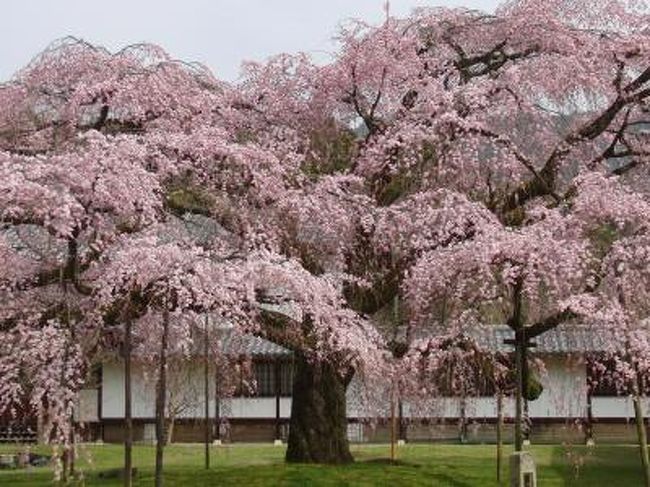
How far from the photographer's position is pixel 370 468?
17234 mm

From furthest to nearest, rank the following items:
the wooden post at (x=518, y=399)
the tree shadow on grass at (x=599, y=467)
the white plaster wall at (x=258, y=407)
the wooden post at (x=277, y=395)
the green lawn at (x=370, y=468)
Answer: the white plaster wall at (x=258, y=407) → the wooden post at (x=277, y=395) → the tree shadow on grass at (x=599, y=467) → the green lawn at (x=370, y=468) → the wooden post at (x=518, y=399)

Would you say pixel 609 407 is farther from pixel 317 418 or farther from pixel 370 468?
pixel 317 418

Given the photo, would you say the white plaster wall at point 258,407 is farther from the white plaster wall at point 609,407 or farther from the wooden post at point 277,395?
the white plaster wall at point 609,407

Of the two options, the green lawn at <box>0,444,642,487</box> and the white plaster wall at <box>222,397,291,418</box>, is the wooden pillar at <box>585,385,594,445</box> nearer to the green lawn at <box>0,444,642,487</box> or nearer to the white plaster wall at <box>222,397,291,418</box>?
the green lawn at <box>0,444,642,487</box>

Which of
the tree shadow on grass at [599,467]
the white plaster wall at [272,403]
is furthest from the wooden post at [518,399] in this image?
the white plaster wall at [272,403]

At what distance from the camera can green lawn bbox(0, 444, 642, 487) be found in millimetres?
15938

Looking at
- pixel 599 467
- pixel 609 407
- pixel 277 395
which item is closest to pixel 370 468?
pixel 599 467

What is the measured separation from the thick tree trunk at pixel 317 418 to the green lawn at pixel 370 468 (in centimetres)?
45

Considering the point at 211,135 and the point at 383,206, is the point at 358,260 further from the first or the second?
the point at 211,135

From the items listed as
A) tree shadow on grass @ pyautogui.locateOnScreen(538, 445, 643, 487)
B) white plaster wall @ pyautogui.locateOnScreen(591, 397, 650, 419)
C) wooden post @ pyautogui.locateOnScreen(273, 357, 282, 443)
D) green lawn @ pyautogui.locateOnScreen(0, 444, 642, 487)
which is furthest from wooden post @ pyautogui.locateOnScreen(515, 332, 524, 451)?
wooden post @ pyautogui.locateOnScreen(273, 357, 282, 443)

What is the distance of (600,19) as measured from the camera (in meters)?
16.6

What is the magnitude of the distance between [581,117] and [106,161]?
28.6 ft

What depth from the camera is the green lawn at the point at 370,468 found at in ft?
52.3

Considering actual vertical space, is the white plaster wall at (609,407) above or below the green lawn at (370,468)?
above
